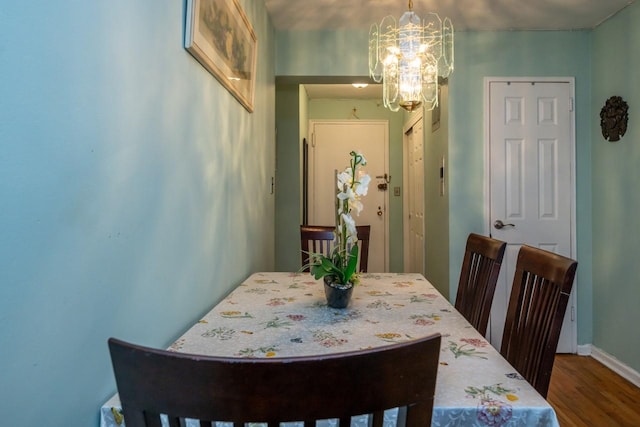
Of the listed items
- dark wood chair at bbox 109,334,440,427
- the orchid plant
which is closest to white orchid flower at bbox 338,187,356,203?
the orchid plant

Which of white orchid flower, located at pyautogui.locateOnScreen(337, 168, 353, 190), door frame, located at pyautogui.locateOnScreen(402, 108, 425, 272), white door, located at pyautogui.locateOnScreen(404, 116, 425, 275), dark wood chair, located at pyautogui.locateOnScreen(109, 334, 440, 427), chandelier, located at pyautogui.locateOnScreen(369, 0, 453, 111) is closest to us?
dark wood chair, located at pyautogui.locateOnScreen(109, 334, 440, 427)

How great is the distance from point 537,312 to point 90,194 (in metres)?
1.13

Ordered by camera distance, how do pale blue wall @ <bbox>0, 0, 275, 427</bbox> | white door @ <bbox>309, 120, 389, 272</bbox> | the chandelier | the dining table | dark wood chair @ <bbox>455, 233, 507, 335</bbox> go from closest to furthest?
pale blue wall @ <bbox>0, 0, 275, 427</bbox> → the dining table → dark wood chair @ <bbox>455, 233, 507, 335</bbox> → the chandelier → white door @ <bbox>309, 120, 389, 272</bbox>

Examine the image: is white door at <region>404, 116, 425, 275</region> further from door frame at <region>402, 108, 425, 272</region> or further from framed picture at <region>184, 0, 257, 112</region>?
framed picture at <region>184, 0, 257, 112</region>

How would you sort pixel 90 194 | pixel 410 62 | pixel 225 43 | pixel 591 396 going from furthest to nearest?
1. pixel 591 396
2. pixel 410 62
3. pixel 225 43
4. pixel 90 194

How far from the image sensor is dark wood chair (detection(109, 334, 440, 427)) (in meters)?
0.43

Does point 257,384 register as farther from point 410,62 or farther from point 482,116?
point 482,116

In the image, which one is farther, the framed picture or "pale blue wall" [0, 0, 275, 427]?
the framed picture

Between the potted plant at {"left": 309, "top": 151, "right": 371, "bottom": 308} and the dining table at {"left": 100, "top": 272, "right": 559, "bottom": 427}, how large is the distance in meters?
0.08

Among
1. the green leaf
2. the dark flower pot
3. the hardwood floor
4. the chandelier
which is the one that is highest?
the chandelier

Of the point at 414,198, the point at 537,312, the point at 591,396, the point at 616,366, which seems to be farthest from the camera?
the point at 414,198

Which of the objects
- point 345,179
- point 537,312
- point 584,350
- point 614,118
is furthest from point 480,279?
point 584,350

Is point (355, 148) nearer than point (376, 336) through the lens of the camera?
No

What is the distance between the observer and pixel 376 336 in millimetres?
1108
